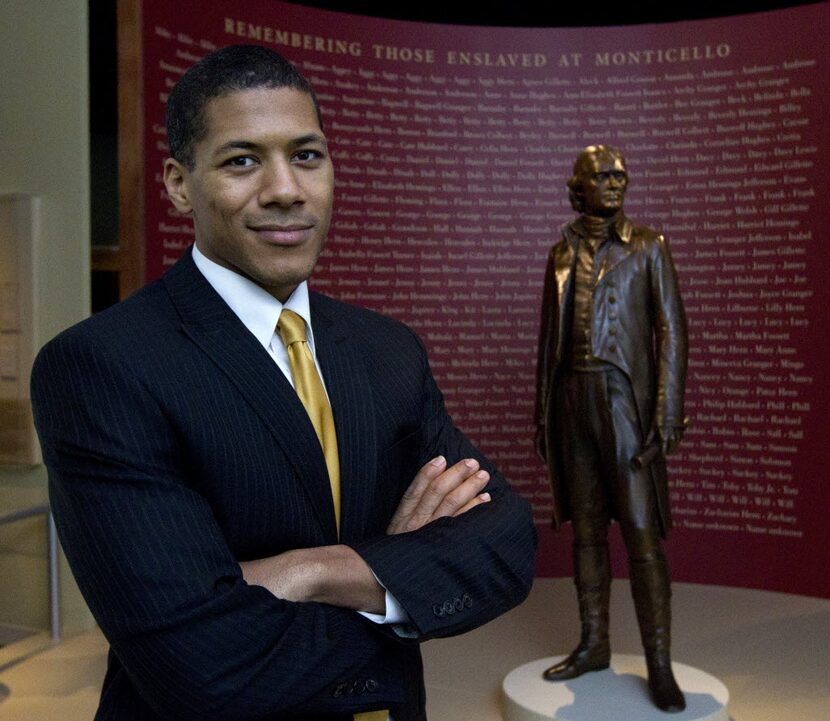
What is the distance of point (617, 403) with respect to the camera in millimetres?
3752

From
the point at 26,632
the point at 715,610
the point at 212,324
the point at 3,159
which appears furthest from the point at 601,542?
the point at 3,159

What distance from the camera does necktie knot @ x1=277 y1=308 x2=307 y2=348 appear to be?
1.76m

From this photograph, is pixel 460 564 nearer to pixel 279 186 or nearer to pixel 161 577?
pixel 161 577

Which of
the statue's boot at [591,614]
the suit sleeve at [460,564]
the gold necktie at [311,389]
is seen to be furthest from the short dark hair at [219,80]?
the statue's boot at [591,614]

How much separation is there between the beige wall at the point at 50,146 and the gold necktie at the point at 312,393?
11.0ft

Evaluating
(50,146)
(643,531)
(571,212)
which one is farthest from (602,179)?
(50,146)

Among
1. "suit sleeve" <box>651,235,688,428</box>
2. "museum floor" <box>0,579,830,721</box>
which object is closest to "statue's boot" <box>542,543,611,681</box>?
"museum floor" <box>0,579,830,721</box>

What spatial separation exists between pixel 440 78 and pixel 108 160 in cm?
196

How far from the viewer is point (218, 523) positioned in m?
1.59

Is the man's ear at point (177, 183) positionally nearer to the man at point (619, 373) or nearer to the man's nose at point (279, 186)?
the man's nose at point (279, 186)

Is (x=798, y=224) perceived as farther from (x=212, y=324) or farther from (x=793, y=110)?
(x=212, y=324)

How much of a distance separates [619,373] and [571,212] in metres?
2.15

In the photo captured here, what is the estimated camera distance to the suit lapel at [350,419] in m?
1.69

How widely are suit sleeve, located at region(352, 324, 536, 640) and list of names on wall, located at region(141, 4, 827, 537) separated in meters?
3.48
